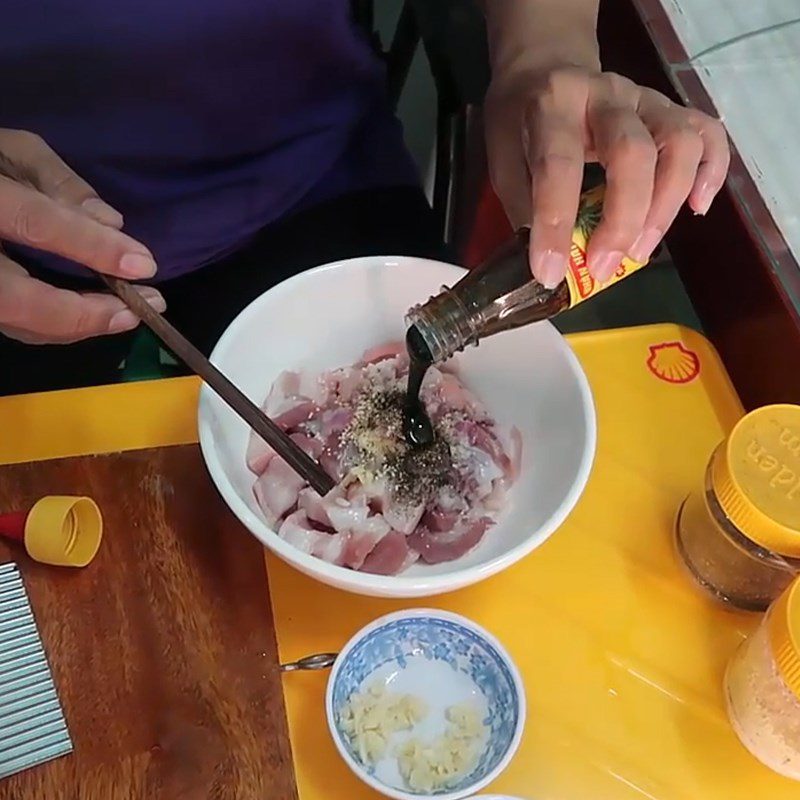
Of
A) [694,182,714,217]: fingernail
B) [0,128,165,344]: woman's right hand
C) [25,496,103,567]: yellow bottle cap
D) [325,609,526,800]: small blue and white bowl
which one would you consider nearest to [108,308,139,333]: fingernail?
[0,128,165,344]: woman's right hand

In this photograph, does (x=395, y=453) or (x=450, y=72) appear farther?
(x=450, y=72)

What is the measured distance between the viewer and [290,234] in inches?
46.2

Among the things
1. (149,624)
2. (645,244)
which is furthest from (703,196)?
(149,624)

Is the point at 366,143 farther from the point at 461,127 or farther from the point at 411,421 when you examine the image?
the point at 411,421

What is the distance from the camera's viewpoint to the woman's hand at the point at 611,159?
2.55ft

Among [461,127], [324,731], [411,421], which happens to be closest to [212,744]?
[324,731]

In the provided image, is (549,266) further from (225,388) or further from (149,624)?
(149,624)

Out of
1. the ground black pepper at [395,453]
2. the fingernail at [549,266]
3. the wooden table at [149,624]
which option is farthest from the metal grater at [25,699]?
the fingernail at [549,266]

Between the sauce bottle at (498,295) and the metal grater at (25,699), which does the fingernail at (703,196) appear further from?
the metal grater at (25,699)

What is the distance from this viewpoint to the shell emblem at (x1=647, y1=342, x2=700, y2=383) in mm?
1003

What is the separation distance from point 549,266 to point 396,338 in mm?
243

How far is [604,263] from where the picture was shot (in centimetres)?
78

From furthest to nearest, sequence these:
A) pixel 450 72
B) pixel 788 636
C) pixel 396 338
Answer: pixel 450 72 < pixel 396 338 < pixel 788 636

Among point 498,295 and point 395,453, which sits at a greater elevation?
point 498,295
